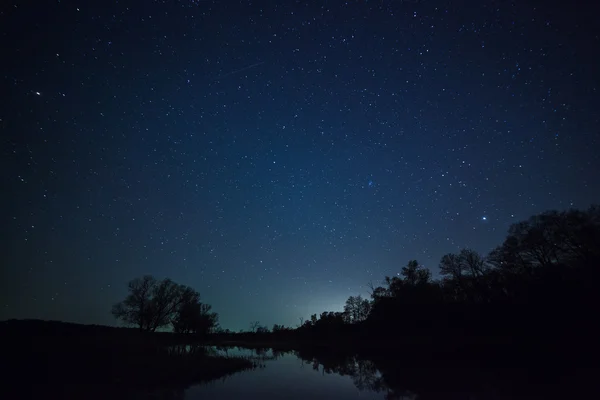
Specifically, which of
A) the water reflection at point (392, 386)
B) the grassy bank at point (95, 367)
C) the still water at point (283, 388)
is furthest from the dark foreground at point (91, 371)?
the water reflection at point (392, 386)

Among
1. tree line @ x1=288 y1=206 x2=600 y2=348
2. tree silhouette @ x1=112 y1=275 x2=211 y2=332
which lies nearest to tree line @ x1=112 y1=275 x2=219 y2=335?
tree silhouette @ x1=112 y1=275 x2=211 y2=332

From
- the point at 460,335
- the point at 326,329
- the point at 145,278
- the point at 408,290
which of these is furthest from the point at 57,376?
the point at 326,329

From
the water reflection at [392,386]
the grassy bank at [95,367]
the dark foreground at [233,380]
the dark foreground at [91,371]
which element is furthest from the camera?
the grassy bank at [95,367]

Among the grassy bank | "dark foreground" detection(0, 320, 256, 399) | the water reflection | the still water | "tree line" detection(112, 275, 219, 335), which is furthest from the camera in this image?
"tree line" detection(112, 275, 219, 335)

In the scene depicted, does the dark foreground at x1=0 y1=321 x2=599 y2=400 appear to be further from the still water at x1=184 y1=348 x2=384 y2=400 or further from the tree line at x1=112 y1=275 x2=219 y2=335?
the tree line at x1=112 y1=275 x2=219 y2=335

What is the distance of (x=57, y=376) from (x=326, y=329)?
72.2 m

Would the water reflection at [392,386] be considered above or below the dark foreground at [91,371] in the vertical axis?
Result: below

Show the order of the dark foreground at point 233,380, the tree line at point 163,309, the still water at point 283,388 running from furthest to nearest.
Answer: the tree line at point 163,309
the still water at point 283,388
the dark foreground at point 233,380

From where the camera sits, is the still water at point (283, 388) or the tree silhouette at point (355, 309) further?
the tree silhouette at point (355, 309)

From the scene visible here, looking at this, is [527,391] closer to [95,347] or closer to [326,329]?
[95,347]

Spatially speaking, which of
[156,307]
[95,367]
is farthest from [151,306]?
[95,367]

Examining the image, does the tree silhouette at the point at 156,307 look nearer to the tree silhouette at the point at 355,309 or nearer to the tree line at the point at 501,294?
the tree line at the point at 501,294

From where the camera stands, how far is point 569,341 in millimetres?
27750

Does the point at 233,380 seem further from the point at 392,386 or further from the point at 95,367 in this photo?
the point at 392,386
